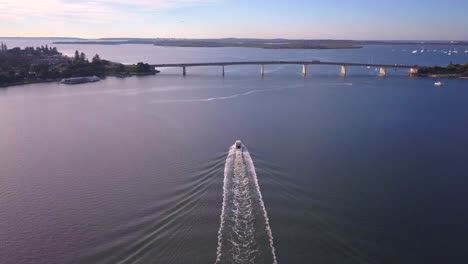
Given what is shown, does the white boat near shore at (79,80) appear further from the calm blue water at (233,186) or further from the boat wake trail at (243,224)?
the boat wake trail at (243,224)

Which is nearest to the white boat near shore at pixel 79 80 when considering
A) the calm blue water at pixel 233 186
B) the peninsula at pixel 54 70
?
the peninsula at pixel 54 70

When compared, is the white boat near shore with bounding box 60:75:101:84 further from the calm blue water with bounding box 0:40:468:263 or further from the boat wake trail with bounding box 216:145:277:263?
the boat wake trail with bounding box 216:145:277:263

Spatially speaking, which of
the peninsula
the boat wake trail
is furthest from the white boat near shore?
the boat wake trail

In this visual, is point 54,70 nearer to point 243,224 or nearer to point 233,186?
point 233,186

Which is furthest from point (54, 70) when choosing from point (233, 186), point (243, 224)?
point (243, 224)

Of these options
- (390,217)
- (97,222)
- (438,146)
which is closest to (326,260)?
(390,217)

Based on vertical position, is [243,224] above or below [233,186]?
below

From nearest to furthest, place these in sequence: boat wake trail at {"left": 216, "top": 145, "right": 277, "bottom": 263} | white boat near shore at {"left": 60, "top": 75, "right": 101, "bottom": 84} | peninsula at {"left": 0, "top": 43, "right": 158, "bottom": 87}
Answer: boat wake trail at {"left": 216, "top": 145, "right": 277, "bottom": 263} → peninsula at {"left": 0, "top": 43, "right": 158, "bottom": 87} → white boat near shore at {"left": 60, "top": 75, "right": 101, "bottom": 84}
